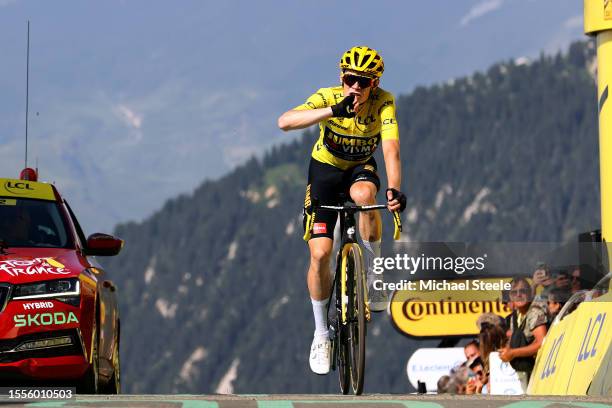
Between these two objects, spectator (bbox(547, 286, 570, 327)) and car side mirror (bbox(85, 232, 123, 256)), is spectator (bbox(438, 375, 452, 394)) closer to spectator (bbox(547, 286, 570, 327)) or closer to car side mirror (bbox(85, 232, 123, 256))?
spectator (bbox(547, 286, 570, 327))

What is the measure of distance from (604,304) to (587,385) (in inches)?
23.2

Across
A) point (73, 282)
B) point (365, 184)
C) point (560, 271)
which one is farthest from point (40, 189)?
point (560, 271)

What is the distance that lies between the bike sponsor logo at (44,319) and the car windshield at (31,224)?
32.8 inches

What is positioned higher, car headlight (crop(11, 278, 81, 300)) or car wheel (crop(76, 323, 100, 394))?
car headlight (crop(11, 278, 81, 300))

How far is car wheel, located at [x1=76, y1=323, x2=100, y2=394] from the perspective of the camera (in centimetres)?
1234

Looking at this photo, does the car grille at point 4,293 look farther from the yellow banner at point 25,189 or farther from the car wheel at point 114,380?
the car wheel at point 114,380

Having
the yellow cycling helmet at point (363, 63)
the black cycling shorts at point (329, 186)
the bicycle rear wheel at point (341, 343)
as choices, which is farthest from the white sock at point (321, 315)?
the yellow cycling helmet at point (363, 63)

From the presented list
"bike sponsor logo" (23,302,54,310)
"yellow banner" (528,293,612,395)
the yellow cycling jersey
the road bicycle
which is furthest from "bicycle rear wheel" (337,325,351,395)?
"bike sponsor logo" (23,302,54,310)

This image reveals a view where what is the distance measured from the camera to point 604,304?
12.9m

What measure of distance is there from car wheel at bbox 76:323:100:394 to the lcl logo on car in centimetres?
140

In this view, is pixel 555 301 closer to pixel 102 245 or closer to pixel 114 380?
pixel 114 380

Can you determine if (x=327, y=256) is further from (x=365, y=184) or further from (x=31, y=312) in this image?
(x=31, y=312)

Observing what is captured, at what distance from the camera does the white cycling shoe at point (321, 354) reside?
530 inches

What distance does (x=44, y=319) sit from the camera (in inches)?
480
